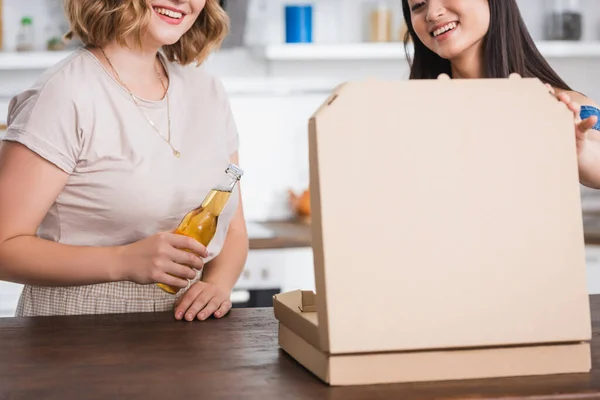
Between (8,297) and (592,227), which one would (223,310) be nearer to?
(8,297)

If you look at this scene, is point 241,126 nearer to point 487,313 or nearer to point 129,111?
point 129,111

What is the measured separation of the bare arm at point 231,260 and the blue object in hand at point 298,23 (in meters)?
1.85

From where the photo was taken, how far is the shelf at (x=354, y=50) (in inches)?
134

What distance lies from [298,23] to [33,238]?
7.65ft

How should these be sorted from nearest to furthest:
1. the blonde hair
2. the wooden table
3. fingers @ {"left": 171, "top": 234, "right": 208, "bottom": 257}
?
the wooden table → fingers @ {"left": 171, "top": 234, "right": 208, "bottom": 257} → the blonde hair

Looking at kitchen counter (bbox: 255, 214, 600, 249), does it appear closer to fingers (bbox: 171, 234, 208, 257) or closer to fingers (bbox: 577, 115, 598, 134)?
fingers (bbox: 171, 234, 208, 257)

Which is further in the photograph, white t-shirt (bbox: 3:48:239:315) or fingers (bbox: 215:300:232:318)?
white t-shirt (bbox: 3:48:239:315)

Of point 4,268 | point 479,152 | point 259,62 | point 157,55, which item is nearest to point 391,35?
point 259,62

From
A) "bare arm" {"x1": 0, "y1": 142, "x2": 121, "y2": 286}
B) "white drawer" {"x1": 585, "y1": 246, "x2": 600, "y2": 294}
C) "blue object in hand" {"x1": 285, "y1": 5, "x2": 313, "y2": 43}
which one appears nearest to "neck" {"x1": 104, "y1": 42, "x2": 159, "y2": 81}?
"bare arm" {"x1": 0, "y1": 142, "x2": 121, "y2": 286}

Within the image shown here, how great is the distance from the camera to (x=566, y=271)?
89cm

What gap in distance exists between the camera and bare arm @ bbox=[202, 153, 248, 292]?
1.53m

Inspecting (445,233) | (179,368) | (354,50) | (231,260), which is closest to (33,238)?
(231,260)

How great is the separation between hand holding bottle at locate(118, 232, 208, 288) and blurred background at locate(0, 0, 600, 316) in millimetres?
2117

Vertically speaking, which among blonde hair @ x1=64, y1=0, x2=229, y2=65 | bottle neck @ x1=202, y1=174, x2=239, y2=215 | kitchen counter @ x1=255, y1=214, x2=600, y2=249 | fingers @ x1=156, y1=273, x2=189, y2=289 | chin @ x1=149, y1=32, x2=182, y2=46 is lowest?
kitchen counter @ x1=255, y1=214, x2=600, y2=249
